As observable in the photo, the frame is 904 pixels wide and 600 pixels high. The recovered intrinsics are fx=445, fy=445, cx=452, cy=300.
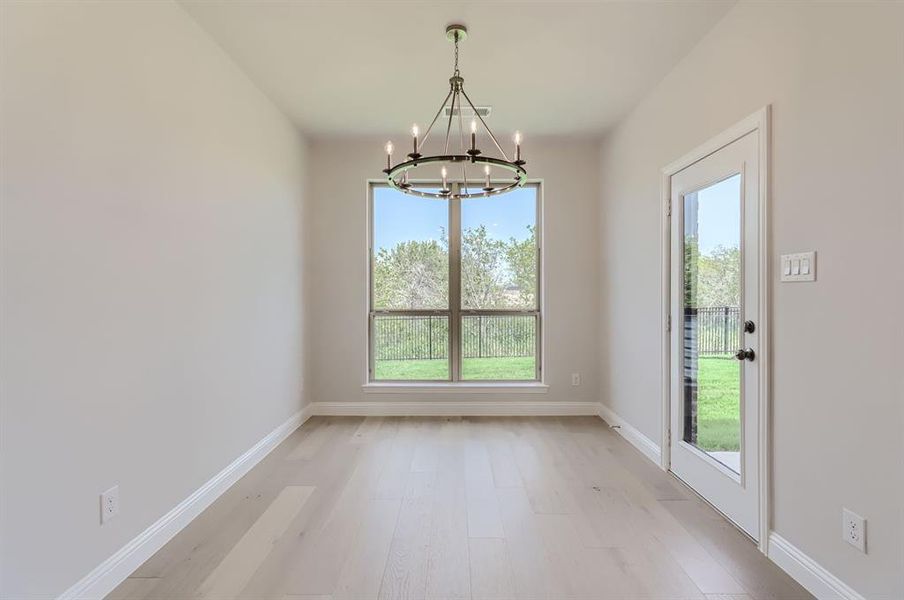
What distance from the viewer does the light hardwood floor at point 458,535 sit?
184cm

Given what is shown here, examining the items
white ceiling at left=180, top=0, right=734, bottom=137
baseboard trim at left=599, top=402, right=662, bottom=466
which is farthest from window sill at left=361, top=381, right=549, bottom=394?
white ceiling at left=180, top=0, right=734, bottom=137

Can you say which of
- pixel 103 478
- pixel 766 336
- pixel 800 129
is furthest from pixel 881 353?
pixel 103 478

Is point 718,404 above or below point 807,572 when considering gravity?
above

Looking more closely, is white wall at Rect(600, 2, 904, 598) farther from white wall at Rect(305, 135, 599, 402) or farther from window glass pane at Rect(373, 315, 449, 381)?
window glass pane at Rect(373, 315, 449, 381)

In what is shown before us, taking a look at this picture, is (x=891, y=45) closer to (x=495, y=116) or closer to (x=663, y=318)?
(x=663, y=318)

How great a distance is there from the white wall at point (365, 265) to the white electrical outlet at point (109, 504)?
8.40ft

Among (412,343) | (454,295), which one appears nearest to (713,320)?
(454,295)

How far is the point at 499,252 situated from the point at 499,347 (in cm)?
99

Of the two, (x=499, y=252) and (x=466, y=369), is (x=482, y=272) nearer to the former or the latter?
(x=499, y=252)

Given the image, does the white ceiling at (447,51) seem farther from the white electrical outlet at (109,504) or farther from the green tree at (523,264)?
the white electrical outlet at (109,504)

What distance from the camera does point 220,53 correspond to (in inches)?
109

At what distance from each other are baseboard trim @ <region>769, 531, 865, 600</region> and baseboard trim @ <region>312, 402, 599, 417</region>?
97.4 inches

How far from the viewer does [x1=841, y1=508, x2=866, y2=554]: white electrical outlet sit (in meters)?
1.60

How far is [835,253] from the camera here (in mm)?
1723
